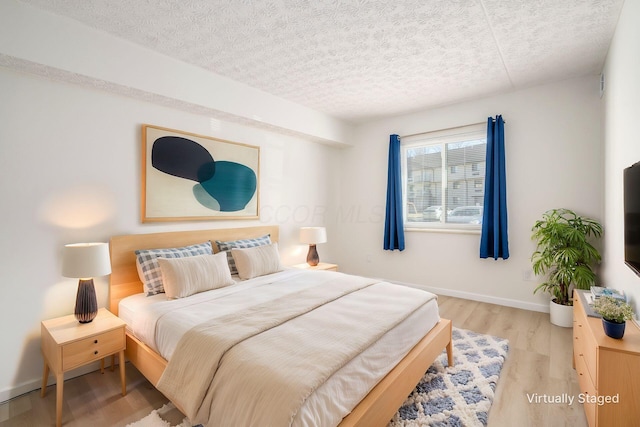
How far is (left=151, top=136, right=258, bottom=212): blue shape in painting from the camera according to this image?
9.67 ft

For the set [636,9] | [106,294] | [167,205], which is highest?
[636,9]

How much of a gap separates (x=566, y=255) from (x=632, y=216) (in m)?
1.39

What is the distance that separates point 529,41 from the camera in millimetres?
2535

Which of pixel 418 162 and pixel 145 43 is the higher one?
pixel 145 43

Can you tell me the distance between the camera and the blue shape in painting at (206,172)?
2947 mm

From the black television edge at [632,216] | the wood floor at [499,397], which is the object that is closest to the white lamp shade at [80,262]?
the wood floor at [499,397]

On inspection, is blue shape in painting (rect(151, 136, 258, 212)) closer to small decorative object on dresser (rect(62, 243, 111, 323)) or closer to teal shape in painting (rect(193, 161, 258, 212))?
teal shape in painting (rect(193, 161, 258, 212))

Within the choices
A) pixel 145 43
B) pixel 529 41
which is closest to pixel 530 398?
pixel 529 41

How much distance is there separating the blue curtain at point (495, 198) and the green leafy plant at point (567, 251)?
0.38 metres

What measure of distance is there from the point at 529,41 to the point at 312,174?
2943 millimetres

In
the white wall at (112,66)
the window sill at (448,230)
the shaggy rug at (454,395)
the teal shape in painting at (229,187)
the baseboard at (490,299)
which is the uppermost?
the white wall at (112,66)

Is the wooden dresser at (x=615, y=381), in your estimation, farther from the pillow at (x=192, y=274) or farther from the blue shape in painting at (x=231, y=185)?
the blue shape in painting at (x=231, y=185)

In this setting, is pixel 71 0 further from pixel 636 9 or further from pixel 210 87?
pixel 636 9

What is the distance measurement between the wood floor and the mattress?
0.39 metres
